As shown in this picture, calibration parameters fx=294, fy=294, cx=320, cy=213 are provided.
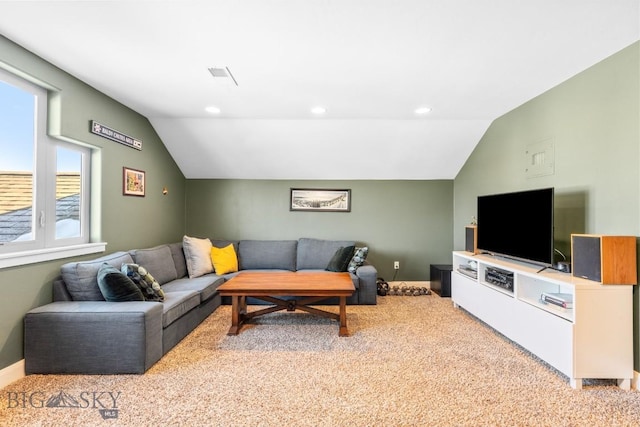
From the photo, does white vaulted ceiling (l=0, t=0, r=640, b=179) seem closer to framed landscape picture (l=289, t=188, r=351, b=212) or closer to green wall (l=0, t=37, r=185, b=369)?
green wall (l=0, t=37, r=185, b=369)

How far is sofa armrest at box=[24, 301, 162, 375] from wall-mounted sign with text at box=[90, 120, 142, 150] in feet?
5.71

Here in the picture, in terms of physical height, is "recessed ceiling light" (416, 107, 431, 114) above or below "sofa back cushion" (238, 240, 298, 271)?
above

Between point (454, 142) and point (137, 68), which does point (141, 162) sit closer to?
point (137, 68)

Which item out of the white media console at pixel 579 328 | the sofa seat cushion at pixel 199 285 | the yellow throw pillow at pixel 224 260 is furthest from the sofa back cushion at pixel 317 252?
the white media console at pixel 579 328

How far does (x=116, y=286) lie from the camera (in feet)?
7.80

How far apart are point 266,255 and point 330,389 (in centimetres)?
278

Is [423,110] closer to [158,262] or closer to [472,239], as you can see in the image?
[472,239]

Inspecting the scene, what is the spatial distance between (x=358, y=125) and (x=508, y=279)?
8.13 ft

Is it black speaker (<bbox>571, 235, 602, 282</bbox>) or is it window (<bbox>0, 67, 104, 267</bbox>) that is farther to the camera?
window (<bbox>0, 67, 104, 267</bbox>)

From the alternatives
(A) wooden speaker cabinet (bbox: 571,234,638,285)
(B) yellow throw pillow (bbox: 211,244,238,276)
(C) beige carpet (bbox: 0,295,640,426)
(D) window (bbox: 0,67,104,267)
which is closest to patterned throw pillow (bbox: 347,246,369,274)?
(C) beige carpet (bbox: 0,295,640,426)

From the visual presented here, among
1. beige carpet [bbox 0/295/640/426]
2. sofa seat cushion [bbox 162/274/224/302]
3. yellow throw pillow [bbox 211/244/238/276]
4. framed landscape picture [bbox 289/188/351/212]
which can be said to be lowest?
beige carpet [bbox 0/295/640/426]

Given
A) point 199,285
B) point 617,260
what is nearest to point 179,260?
point 199,285

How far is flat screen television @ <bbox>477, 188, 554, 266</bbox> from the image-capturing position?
248cm

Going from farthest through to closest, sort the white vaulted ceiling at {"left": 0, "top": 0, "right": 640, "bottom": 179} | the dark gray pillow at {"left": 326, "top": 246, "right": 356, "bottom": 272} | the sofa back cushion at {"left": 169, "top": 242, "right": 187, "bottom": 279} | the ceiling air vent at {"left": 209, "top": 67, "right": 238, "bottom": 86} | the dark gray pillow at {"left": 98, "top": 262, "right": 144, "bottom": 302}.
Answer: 1. the dark gray pillow at {"left": 326, "top": 246, "right": 356, "bottom": 272}
2. the sofa back cushion at {"left": 169, "top": 242, "right": 187, "bottom": 279}
3. the ceiling air vent at {"left": 209, "top": 67, "right": 238, "bottom": 86}
4. the dark gray pillow at {"left": 98, "top": 262, "right": 144, "bottom": 302}
5. the white vaulted ceiling at {"left": 0, "top": 0, "right": 640, "bottom": 179}
